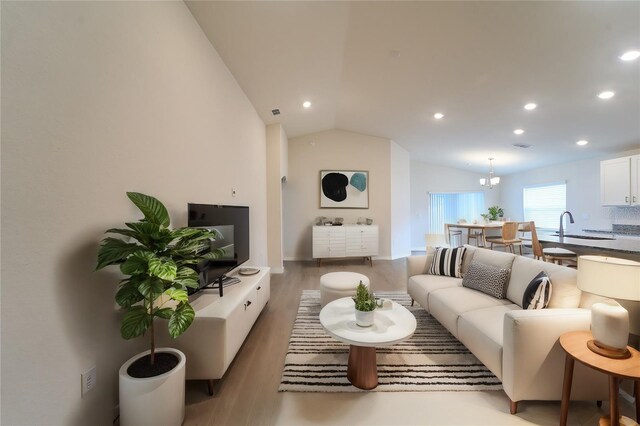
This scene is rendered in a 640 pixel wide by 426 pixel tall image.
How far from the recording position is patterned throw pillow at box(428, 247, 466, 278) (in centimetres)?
287

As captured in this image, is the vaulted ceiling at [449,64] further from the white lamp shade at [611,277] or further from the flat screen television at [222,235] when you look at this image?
the white lamp shade at [611,277]

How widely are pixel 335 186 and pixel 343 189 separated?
204mm

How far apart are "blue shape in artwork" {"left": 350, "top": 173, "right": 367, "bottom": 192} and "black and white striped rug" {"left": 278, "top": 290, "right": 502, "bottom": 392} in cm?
384

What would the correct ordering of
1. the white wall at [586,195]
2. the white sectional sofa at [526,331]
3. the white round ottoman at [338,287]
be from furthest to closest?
the white wall at [586,195] < the white round ottoman at [338,287] < the white sectional sofa at [526,331]

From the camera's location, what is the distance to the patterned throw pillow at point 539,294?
176 cm

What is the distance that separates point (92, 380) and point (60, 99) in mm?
1349

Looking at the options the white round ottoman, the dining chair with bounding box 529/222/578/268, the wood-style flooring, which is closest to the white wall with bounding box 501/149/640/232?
the dining chair with bounding box 529/222/578/268

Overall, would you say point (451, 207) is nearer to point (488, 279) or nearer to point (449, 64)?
point (449, 64)

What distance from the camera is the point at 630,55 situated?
2367 millimetres

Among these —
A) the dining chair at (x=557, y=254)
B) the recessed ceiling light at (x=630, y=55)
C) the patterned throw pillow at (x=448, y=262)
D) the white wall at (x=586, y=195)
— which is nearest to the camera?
the recessed ceiling light at (x=630, y=55)

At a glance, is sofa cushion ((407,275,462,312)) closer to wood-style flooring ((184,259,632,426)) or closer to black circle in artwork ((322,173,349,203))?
wood-style flooring ((184,259,632,426))

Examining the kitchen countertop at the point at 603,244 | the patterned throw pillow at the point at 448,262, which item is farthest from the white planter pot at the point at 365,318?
the kitchen countertop at the point at 603,244

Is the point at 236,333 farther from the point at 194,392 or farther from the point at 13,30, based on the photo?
the point at 13,30

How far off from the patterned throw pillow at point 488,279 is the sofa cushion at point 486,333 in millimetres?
164
